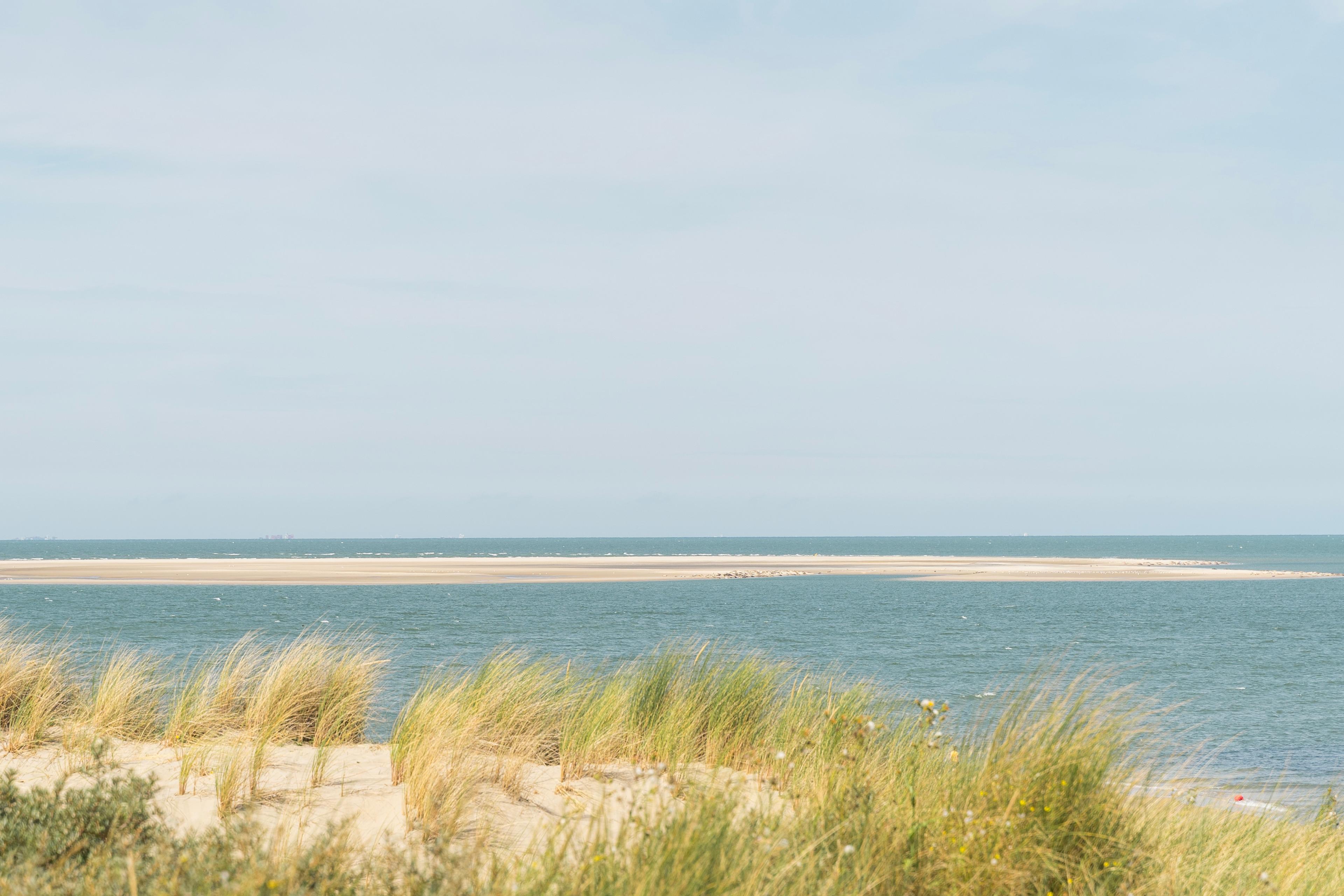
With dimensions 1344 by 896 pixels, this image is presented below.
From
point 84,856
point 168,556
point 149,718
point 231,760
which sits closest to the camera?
point 84,856

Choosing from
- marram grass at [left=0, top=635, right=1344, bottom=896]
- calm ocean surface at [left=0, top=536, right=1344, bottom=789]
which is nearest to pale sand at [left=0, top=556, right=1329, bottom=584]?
calm ocean surface at [left=0, top=536, right=1344, bottom=789]

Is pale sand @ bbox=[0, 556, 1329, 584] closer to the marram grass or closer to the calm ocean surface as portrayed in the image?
the calm ocean surface

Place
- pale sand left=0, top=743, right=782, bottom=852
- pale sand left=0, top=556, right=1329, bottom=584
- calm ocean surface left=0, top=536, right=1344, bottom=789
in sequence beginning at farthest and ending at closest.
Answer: pale sand left=0, top=556, right=1329, bottom=584
calm ocean surface left=0, top=536, right=1344, bottom=789
pale sand left=0, top=743, right=782, bottom=852

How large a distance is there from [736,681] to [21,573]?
96596 mm

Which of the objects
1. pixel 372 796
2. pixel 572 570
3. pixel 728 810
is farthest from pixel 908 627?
pixel 572 570

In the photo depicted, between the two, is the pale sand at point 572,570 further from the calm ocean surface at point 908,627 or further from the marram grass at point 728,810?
the marram grass at point 728,810

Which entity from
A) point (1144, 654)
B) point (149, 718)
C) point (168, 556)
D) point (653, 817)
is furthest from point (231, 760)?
point (168, 556)

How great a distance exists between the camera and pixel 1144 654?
32.3 meters

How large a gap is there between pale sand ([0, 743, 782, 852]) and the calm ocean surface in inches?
176

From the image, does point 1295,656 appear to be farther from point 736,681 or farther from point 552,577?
point 552,577

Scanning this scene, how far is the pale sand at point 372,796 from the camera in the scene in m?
6.12

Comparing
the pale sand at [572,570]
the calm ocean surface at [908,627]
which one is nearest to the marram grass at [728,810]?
the calm ocean surface at [908,627]

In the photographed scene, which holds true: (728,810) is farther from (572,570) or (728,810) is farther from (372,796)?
(572,570)

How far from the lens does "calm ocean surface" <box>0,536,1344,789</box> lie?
21.7 meters
